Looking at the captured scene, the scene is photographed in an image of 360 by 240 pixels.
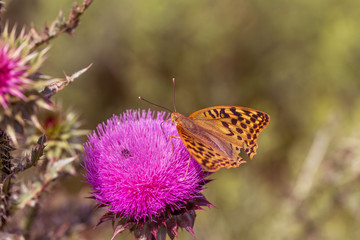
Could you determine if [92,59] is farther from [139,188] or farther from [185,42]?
[139,188]

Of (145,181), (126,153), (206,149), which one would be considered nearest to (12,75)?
(126,153)

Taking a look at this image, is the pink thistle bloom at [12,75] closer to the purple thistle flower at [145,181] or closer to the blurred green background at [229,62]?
the purple thistle flower at [145,181]

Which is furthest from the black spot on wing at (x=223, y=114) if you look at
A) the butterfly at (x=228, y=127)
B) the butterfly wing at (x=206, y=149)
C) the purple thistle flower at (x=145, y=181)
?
the purple thistle flower at (x=145, y=181)

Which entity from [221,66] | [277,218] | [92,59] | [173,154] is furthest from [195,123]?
[92,59]

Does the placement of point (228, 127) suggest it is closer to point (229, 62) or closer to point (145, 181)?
point (145, 181)

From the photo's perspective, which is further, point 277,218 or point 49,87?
point 277,218

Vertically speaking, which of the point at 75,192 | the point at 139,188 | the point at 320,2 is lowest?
the point at 75,192
